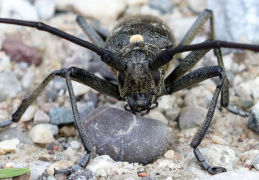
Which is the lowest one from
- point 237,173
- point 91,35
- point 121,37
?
point 237,173

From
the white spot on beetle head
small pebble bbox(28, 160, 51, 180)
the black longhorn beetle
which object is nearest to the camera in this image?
small pebble bbox(28, 160, 51, 180)

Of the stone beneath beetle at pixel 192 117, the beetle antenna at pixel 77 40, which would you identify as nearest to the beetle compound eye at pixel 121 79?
the beetle antenna at pixel 77 40

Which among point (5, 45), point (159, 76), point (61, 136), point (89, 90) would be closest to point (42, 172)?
point (61, 136)

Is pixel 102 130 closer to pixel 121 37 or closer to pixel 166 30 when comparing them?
pixel 121 37

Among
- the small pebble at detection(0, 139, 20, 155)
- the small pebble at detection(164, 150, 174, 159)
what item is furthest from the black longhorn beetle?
the small pebble at detection(0, 139, 20, 155)

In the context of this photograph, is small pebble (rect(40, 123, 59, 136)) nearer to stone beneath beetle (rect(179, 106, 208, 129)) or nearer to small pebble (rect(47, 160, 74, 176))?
small pebble (rect(47, 160, 74, 176))

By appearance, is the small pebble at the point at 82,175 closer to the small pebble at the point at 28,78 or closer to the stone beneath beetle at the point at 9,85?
the stone beneath beetle at the point at 9,85

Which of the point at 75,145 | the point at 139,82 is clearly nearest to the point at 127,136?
the point at 139,82
